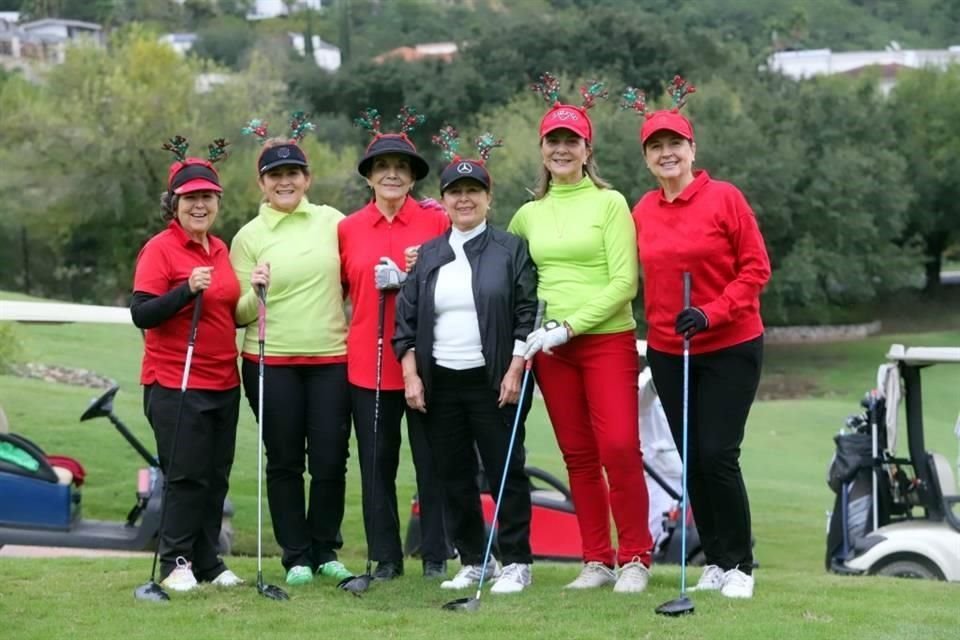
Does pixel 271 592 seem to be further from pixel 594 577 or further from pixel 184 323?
pixel 594 577

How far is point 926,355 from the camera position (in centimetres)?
857

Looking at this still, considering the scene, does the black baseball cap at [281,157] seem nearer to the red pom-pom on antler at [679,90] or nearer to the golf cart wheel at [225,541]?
the red pom-pom on antler at [679,90]

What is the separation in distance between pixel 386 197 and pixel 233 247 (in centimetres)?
76

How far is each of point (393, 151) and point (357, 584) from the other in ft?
6.29

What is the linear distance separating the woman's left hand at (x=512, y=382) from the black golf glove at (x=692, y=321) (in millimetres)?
742

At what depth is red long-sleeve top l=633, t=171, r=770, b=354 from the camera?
602 centimetres

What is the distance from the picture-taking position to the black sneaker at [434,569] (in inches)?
269

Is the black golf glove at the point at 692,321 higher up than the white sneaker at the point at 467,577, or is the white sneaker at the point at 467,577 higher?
the black golf glove at the point at 692,321

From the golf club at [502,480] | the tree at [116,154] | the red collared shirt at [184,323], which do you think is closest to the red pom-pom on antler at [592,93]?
the golf club at [502,480]

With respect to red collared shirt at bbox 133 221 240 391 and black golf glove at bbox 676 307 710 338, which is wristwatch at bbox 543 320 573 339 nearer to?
black golf glove at bbox 676 307 710 338

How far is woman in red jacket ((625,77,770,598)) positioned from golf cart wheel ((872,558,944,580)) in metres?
2.87

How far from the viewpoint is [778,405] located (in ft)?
83.5

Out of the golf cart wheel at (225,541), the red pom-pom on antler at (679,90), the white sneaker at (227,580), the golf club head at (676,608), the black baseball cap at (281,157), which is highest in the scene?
the red pom-pom on antler at (679,90)

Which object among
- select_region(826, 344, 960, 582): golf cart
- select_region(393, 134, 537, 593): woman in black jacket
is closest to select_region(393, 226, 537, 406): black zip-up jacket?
select_region(393, 134, 537, 593): woman in black jacket
